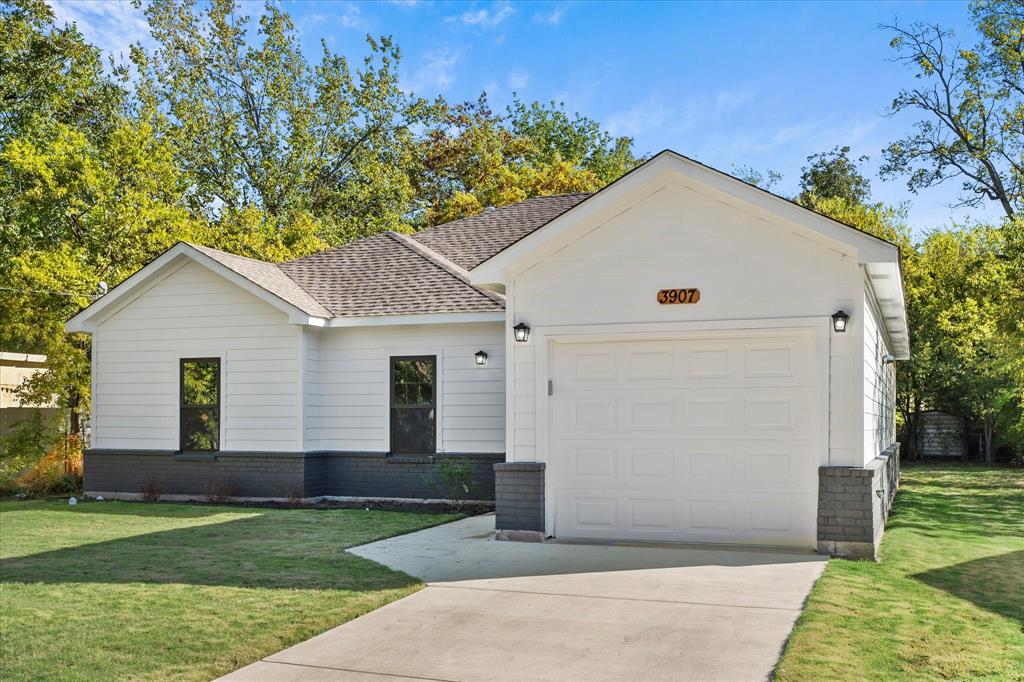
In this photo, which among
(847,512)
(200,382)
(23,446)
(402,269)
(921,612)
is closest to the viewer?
(921,612)

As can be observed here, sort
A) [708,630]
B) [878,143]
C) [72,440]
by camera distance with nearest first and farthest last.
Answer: [708,630]
[72,440]
[878,143]

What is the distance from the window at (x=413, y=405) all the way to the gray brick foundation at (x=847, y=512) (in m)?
7.62

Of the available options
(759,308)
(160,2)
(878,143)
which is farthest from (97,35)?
(759,308)

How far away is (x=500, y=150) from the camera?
37.8 meters

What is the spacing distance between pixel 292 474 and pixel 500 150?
2443 centimetres

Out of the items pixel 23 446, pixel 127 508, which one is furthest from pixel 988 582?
pixel 23 446

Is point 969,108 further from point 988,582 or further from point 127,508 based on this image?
point 127,508

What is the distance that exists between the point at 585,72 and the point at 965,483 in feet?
75.7

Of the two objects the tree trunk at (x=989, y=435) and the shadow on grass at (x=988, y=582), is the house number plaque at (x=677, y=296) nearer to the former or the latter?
the shadow on grass at (x=988, y=582)

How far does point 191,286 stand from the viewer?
16.6 meters

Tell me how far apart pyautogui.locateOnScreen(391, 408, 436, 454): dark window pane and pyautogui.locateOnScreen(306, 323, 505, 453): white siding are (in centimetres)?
18

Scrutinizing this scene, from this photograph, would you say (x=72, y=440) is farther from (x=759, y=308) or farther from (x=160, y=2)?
(x=160, y=2)

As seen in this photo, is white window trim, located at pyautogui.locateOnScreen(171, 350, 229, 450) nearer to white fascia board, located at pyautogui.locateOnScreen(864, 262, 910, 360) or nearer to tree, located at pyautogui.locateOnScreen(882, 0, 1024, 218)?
→ white fascia board, located at pyautogui.locateOnScreen(864, 262, 910, 360)

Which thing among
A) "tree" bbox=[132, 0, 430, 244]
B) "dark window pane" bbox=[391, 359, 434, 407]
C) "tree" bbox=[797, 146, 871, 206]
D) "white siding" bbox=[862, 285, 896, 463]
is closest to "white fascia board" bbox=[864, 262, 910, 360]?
"white siding" bbox=[862, 285, 896, 463]
